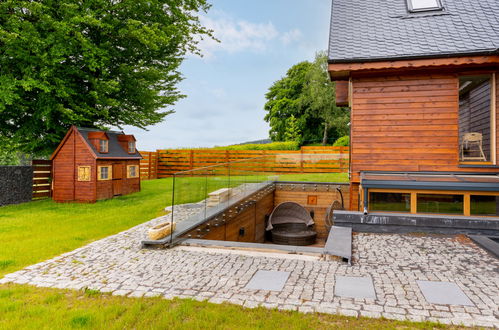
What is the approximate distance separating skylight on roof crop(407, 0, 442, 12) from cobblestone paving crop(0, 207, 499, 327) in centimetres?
770

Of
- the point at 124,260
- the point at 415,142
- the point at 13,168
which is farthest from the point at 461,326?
the point at 13,168

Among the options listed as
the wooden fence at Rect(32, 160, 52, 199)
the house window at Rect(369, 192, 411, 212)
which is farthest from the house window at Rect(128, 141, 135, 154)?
the house window at Rect(369, 192, 411, 212)

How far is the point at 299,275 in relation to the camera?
4.48 metres

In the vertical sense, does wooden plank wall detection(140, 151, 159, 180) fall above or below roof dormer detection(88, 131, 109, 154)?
below

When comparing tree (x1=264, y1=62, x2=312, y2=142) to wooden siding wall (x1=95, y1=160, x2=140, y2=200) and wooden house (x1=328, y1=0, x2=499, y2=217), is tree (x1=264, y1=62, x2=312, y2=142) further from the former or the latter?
wooden house (x1=328, y1=0, x2=499, y2=217)

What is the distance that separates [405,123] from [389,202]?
7.61 feet

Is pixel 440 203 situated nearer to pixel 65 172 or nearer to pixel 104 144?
pixel 104 144

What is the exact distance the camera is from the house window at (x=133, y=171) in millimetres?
14219

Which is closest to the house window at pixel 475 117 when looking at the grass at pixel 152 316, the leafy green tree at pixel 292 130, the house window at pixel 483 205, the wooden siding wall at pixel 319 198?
the house window at pixel 483 205

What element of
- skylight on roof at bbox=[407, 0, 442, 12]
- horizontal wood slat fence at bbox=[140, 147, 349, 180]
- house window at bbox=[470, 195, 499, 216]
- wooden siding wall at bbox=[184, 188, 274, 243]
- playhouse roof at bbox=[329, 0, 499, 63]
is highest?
skylight on roof at bbox=[407, 0, 442, 12]

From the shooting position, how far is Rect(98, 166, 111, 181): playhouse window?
12.2 meters

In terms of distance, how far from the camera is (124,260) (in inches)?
207

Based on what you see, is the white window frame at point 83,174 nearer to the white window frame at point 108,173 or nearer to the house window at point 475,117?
the white window frame at point 108,173

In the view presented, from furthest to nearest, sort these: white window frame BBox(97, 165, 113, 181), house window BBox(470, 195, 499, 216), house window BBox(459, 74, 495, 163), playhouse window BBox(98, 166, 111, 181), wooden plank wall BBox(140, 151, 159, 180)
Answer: wooden plank wall BBox(140, 151, 159, 180)
playhouse window BBox(98, 166, 111, 181)
white window frame BBox(97, 165, 113, 181)
house window BBox(459, 74, 495, 163)
house window BBox(470, 195, 499, 216)
